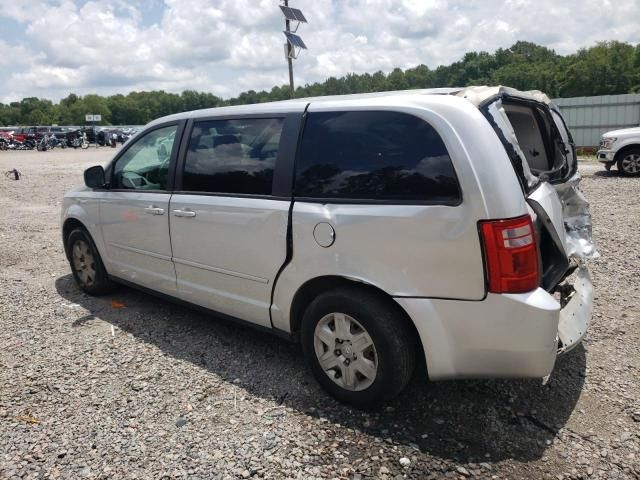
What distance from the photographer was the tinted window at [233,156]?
3.40m

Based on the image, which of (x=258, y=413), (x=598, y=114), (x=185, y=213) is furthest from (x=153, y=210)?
(x=598, y=114)

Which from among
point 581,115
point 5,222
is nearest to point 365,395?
point 5,222

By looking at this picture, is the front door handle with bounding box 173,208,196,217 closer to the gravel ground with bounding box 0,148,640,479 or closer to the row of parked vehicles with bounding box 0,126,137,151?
the gravel ground with bounding box 0,148,640,479

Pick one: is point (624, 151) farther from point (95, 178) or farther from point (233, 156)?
point (95, 178)

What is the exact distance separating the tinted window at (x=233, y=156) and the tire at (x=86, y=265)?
1.70m

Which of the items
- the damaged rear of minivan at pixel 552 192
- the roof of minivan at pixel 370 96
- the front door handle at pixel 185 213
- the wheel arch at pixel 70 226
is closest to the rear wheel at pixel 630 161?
the damaged rear of minivan at pixel 552 192

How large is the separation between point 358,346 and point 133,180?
8.49 ft

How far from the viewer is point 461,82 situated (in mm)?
95312

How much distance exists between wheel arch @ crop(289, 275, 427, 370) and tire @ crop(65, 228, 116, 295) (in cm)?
253

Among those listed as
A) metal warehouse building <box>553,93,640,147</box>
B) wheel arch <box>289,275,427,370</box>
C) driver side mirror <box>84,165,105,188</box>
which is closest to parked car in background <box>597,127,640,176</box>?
metal warehouse building <box>553,93,640,147</box>

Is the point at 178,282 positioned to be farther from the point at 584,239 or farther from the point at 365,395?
the point at 584,239

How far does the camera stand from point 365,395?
3008 millimetres

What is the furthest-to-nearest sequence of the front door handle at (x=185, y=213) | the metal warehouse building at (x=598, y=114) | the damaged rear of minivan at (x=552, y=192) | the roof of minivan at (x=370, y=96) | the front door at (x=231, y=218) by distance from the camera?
the metal warehouse building at (x=598, y=114), the front door handle at (x=185, y=213), the front door at (x=231, y=218), the roof of minivan at (x=370, y=96), the damaged rear of minivan at (x=552, y=192)

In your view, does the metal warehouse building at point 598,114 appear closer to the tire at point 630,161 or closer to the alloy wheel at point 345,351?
the tire at point 630,161
